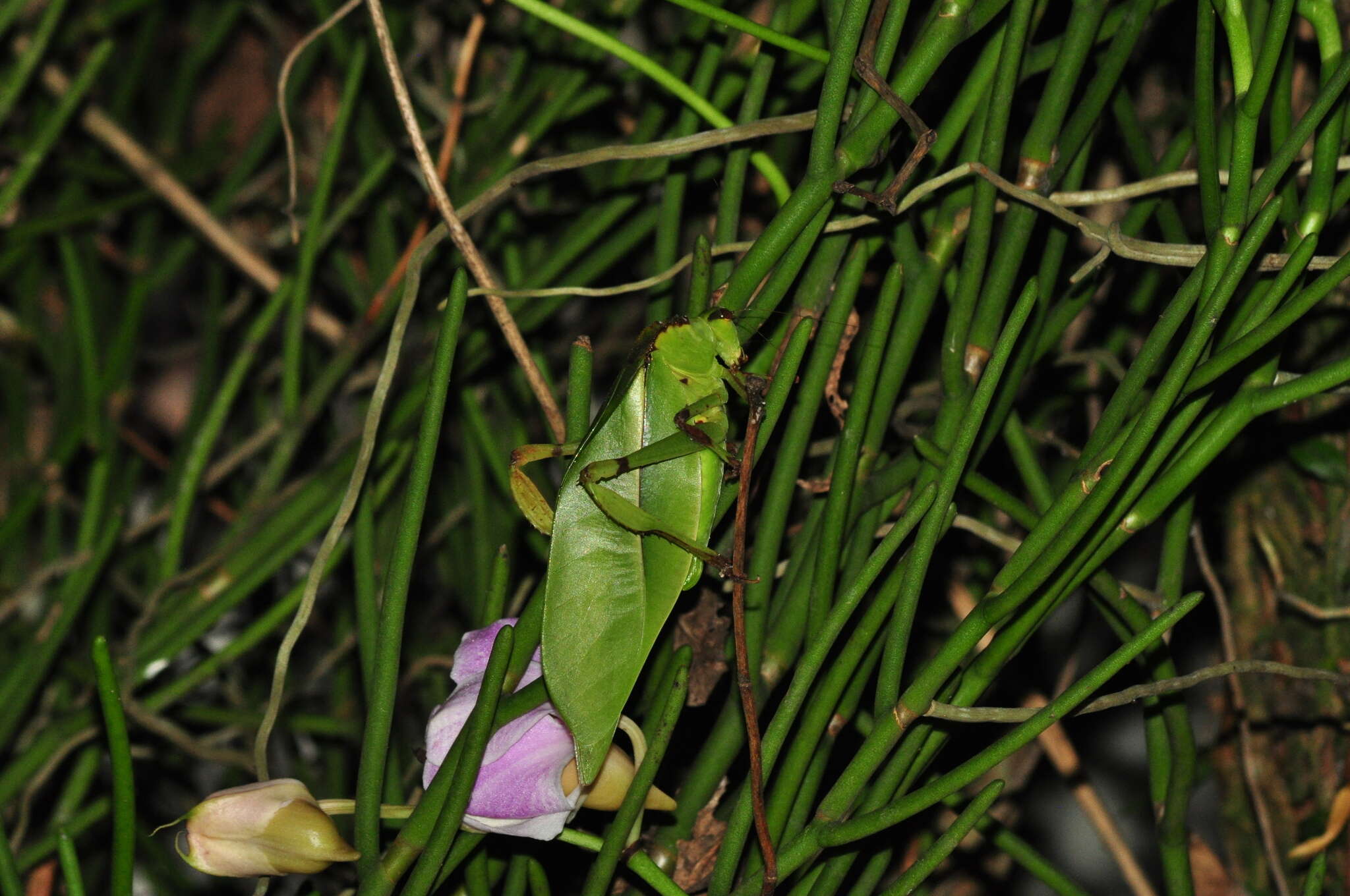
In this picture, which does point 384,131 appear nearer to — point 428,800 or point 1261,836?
point 428,800

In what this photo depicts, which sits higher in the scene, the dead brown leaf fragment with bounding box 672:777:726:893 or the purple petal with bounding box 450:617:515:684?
the purple petal with bounding box 450:617:515:684

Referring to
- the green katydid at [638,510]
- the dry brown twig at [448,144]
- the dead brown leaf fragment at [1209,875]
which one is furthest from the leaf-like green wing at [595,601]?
the dead brown leaf fragment at [1209,875]

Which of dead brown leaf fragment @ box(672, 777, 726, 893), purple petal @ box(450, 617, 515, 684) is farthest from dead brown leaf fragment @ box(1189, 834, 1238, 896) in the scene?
purple petal @ box(450, 617, 515, 684)

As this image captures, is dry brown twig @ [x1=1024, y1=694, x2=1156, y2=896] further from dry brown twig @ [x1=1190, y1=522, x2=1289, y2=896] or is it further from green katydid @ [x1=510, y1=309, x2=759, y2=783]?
green katydid @ [x1=510, y1=309, x2=759, y2=783]

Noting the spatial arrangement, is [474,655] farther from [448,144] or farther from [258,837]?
[448,144]

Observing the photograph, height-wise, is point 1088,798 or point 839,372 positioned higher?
point 839,372

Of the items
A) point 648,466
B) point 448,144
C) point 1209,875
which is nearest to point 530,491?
point 648,466
